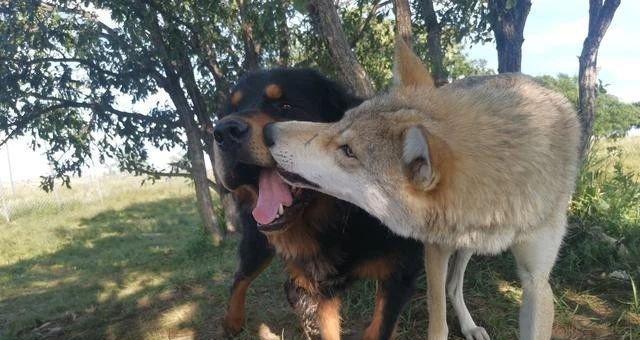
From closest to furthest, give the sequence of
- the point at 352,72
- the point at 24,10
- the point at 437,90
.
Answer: the point at 437,90
the point at 352,72
the point at 24,10

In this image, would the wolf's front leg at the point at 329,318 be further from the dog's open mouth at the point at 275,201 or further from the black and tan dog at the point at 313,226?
the dog's open mouth at the point at 275,201

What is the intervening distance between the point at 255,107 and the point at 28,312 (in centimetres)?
495

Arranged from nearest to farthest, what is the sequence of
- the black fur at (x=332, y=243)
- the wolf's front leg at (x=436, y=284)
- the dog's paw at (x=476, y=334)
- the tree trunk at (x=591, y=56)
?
the wolf's front leg at (x=436, y=284) < the black fur at (x=332, y=243) < the dog's paw at (x=476, y=334) < the tree trunk at (x=591, y=56)

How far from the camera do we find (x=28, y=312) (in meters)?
6.04

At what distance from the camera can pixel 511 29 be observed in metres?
5.17

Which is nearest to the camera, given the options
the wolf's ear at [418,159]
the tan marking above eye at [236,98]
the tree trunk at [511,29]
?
the wolf's ear at [418,159]

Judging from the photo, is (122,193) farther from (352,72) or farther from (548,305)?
(548,305)

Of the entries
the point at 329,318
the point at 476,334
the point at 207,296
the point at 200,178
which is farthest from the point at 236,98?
the point at 200,178

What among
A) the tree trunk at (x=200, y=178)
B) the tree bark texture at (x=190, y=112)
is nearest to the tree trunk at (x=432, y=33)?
the tree bark texture at (x=190, y=112)

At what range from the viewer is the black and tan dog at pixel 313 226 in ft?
9.12

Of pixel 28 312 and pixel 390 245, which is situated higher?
pixel 390 245

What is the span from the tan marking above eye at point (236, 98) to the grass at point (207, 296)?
188 centimetres

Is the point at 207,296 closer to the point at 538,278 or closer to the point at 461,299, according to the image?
the point at 461,299

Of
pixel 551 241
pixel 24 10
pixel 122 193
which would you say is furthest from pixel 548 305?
pixel 122 193
